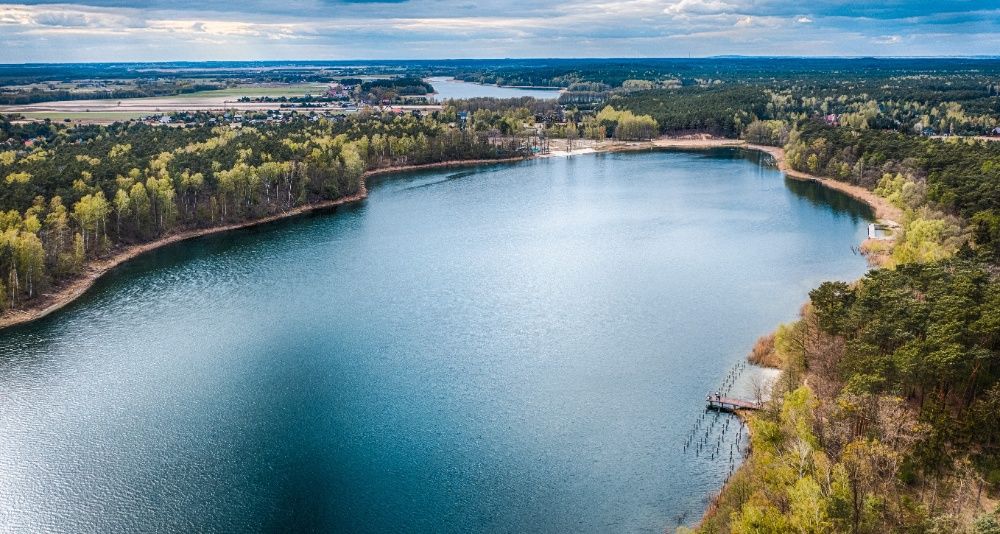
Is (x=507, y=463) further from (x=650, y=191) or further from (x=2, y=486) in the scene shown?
(x=650, y=191)

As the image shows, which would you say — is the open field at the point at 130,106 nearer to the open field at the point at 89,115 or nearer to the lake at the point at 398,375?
the open field at the point at 89,115

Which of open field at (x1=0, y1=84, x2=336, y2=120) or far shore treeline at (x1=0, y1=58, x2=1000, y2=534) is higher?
open field at (x1=0, y1=84, x2=336, y2=120)

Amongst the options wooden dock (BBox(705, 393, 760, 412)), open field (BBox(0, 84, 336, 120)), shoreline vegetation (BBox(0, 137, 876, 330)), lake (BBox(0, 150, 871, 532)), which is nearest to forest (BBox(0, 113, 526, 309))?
shoreline vegetation (BBox(0, 137, 876, 330))

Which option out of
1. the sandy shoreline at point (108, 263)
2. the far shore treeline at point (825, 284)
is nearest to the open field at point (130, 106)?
the far shore treeline at point (825, 284)

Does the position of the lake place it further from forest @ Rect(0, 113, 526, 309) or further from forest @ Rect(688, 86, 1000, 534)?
forest @ Rect(688, 86, 1000, 534)

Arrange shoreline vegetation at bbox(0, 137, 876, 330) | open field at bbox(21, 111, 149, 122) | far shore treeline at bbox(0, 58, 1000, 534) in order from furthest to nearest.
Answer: open field at bbox(21, 111, 149, 122), shoreline vegetation at bbox(0, 137, 876, 330), far shore treeline at bbox(0, 58, 1000, 534)
